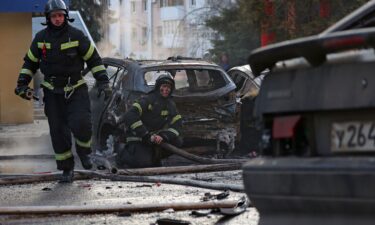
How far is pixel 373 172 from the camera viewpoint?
4172 millimetres

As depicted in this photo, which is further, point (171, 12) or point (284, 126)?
point (171, 12)

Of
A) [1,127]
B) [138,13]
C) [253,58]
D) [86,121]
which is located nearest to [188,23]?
[138,13]

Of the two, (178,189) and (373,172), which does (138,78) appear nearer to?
(178,189)

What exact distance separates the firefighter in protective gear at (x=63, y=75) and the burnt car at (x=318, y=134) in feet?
15.6

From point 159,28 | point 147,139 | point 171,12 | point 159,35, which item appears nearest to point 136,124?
point 147,139

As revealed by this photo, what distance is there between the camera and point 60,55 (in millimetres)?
9344

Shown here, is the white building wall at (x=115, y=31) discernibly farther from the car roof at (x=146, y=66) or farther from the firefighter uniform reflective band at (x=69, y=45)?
the firefighter uniform reflective band at (x=69, y=45)

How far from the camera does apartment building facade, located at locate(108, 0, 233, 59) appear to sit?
41281 millimetres

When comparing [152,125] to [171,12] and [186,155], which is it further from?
[171,12]

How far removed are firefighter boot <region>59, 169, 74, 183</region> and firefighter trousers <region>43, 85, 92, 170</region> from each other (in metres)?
0.04

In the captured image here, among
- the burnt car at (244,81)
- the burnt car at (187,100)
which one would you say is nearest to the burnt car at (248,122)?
the burnt car at (244,81)

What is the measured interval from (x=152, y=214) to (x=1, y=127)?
604 inches

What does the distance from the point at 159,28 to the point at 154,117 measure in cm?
5144

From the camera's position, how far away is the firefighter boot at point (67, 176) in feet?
31.1
